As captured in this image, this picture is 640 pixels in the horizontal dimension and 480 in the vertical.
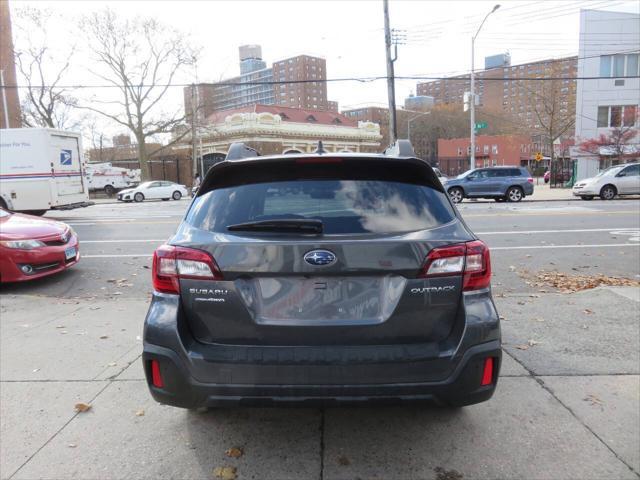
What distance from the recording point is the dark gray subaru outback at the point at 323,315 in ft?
8.05

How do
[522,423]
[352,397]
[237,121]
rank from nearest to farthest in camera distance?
[352,397]
[522,423]
[237,121]

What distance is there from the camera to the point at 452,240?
2.58m

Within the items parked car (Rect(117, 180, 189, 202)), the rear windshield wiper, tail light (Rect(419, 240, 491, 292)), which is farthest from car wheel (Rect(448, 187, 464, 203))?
the rear windshield wiper

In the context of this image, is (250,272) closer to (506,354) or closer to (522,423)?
(522,423)

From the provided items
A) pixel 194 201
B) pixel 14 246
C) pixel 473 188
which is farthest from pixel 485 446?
pixel 473 188

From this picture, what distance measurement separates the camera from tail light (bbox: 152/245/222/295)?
2547 millimetres

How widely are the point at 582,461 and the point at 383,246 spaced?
5.68 feet

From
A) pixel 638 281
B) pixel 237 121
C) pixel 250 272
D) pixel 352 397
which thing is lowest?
pixel 638 281

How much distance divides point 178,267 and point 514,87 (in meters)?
59.5

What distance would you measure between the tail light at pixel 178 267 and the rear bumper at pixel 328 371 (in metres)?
0.22

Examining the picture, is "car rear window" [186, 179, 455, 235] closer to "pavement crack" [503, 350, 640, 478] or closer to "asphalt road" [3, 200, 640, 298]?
"pavement crack" [503, 350, 640, 478]

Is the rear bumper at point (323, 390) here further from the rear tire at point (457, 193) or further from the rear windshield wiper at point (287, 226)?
the rear tire at point (457, 193)

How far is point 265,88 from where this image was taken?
44.5m

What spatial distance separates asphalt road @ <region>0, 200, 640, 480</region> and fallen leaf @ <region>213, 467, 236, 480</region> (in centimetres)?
3
